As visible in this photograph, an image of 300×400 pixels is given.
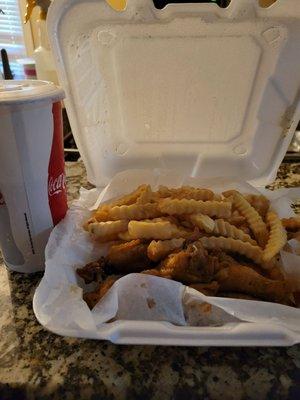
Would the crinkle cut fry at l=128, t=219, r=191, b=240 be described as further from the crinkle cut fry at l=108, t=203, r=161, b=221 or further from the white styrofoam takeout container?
the white styrofoam takeout container

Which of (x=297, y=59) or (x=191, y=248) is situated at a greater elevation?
(x=297, y=59)

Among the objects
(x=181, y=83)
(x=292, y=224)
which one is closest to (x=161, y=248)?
(x=292, y=224)

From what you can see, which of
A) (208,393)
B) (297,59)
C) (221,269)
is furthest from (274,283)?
(297,59)

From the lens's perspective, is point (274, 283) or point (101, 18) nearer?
point (274, 283)

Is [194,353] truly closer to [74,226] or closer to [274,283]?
[274,283]

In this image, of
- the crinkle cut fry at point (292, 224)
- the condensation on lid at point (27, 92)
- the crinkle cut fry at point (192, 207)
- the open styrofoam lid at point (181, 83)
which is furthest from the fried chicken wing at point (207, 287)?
the open styrofoam lid at point (181, 83)

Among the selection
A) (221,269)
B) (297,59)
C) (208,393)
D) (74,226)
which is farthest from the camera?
(297,59)

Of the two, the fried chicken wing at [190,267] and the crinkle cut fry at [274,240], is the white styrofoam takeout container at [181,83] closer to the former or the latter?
the crinkle cut fry at [274,240]
